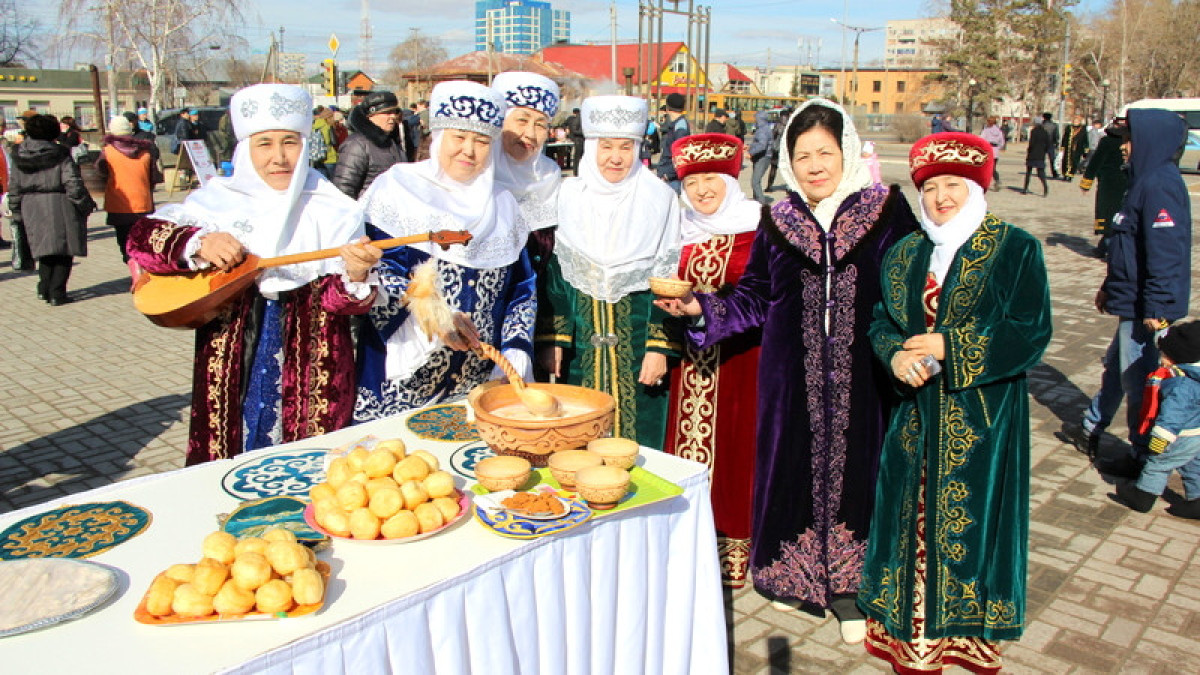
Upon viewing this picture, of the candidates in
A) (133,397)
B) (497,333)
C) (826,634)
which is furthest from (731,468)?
(133,397)

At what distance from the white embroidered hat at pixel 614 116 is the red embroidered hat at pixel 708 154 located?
20cm

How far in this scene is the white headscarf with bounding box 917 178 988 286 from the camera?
2859 millimetres

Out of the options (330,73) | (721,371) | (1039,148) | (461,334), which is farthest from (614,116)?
(330,73)

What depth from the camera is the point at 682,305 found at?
3.24m

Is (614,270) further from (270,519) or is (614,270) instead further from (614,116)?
(270,519)

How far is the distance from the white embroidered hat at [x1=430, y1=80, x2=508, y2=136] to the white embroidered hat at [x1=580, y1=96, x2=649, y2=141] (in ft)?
1.56

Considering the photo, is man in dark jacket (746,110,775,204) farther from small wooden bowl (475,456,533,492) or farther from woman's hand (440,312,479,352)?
small wooden bowl (475,456,533,492)

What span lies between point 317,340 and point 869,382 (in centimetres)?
208

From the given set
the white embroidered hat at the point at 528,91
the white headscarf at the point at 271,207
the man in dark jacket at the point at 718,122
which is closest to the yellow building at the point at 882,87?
the man in dark jacket at the point at 718,122

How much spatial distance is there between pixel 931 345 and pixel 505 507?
156cm

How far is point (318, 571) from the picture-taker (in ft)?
6.06

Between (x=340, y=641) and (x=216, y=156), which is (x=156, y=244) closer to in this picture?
(x=340, y=641)

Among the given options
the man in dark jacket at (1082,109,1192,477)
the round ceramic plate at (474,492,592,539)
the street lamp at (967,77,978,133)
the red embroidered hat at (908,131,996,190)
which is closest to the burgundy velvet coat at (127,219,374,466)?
the round ceramic plate at (474,492,592,539)

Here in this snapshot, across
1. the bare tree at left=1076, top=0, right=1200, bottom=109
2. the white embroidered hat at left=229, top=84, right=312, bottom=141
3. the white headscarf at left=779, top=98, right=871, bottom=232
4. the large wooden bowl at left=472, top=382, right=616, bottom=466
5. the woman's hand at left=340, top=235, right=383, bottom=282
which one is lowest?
the large wooden bowl at left=472, top=382, right=616, bottom=466
